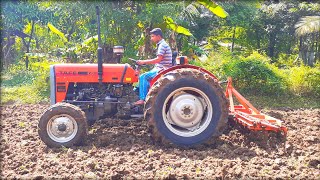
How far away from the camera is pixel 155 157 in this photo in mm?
4812

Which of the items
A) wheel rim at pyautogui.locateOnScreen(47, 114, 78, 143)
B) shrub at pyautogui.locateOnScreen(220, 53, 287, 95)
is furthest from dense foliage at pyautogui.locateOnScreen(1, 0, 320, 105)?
wheel rim at pyautogui.locateOnScreen(47, 114, 78, 143)

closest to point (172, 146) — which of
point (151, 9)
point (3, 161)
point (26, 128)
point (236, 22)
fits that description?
point (3, 161)

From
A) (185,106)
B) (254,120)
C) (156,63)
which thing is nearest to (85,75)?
(156,63)

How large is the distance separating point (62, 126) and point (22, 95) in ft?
17.4

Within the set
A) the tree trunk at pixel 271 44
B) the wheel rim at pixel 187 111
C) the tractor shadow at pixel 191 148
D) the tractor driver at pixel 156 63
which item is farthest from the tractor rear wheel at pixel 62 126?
the tree trunk at pixel 271 44

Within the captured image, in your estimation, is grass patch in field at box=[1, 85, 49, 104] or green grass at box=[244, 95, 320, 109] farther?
grass patch in field at box=[1, 85, 49, 104]

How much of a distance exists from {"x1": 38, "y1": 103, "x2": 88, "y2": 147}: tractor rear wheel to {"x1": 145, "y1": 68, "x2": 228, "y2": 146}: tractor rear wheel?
895 mm

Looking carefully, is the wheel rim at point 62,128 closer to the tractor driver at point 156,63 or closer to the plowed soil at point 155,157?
the plowed soil at point 155,157

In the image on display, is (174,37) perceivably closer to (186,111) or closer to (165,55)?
(165,55)

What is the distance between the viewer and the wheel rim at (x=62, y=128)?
17.3 ft

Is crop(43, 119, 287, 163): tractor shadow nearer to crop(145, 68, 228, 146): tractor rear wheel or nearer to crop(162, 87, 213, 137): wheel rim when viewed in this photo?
crop(145, 68, 228, 146): tractor rear wheel

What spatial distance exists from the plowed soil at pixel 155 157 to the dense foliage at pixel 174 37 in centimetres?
385

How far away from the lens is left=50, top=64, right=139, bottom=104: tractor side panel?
18.9 ft

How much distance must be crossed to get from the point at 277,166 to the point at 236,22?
1203 cm
